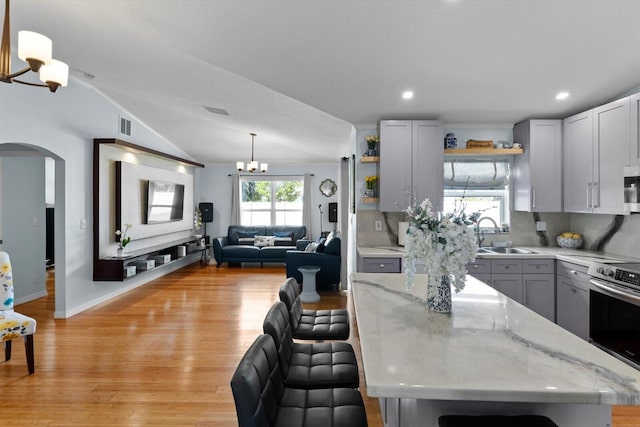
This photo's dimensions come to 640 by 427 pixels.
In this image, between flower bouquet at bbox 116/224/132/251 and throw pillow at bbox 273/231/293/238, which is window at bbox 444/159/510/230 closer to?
flower bouquet at bbox 116/224/132/251

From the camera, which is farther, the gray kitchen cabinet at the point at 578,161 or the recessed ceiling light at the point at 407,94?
the gray kitchen cabinet at the point at 578,161

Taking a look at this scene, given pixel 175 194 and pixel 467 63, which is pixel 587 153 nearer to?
pixel 467 63

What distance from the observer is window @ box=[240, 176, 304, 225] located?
30.8 feet

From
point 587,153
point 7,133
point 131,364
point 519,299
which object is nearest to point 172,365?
point 131,364

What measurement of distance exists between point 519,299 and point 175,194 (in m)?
6.31

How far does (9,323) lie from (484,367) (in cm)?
350

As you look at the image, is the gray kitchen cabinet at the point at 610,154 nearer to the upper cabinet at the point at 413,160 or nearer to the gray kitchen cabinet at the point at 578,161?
the gray kitchen cabinet at the point at 578,161

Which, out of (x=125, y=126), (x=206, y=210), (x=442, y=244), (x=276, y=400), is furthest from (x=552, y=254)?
(x=206, y=210)

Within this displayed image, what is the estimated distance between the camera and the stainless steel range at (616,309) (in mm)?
2621

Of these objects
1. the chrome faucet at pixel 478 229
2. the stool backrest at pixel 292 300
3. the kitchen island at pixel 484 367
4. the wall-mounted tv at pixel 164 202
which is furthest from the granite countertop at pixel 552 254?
the wall-mounted tv at pixel 164 202

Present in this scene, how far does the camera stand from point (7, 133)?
149 inches

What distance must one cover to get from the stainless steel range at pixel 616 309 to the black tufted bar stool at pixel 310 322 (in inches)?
82.4

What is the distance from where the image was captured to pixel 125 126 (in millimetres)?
5828

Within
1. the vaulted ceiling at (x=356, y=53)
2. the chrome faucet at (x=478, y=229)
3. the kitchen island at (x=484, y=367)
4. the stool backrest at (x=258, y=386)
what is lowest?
the stool backrest at (x=258, y=386)
